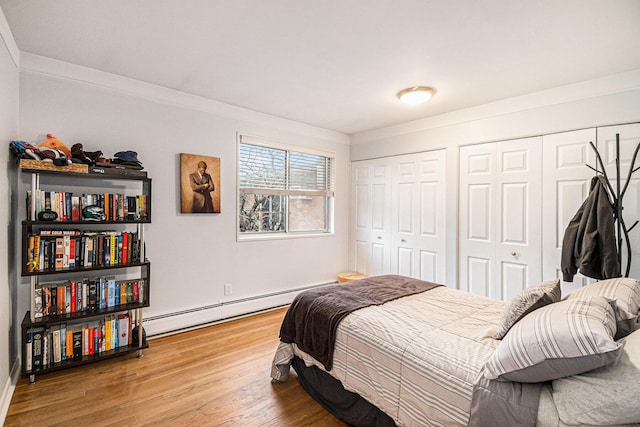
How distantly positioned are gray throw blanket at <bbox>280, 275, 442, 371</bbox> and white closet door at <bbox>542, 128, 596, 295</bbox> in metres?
1.33

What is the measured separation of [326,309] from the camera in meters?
2.07

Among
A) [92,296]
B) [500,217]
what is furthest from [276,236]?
[500,217]

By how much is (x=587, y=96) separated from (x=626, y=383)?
108 inches

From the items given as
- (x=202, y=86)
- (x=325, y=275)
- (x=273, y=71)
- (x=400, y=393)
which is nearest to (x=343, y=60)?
(x=273, y=71)

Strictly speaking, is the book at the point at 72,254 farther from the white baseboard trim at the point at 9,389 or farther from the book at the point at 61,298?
the white baseboard trim at the point at 9,389

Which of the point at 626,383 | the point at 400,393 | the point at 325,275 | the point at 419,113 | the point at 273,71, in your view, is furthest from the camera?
the point at 325,275

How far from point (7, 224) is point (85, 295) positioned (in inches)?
28.6

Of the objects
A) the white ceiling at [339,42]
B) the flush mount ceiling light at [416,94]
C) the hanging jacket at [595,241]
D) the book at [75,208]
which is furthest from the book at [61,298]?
the hanging jacket at [595,241]

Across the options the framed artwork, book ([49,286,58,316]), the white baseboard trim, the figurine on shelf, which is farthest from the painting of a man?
the white baseboard trim

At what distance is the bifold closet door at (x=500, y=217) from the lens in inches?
119

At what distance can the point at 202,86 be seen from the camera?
116 inches

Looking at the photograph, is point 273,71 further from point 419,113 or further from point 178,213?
point 419,113

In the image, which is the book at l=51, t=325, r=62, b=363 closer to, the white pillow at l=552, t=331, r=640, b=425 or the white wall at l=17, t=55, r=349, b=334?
the white wall at l=17, t=55, r=349, b=334

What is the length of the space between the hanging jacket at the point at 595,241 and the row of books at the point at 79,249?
3.64 metres
